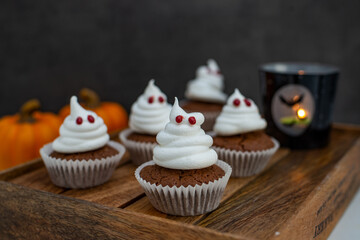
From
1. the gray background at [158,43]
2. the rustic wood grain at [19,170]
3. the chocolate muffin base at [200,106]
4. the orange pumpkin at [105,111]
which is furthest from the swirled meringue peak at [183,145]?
the gray background at [158,43]

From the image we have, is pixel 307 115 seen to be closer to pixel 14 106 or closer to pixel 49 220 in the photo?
pixel 49 220

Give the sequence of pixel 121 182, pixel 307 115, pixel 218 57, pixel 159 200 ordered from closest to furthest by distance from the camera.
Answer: pixel 159 200 < pixel 121 182 < pixel 307 115 < pixel 218 57

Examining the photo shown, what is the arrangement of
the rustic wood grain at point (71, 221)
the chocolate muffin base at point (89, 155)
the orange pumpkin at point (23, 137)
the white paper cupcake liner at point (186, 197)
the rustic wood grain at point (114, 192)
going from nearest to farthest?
1. the rustic wood grain at point (71, 221)
2. the white paper cupcake liner at point (186, 197)
3. the rustic wood grain at point (114, 192)
4. the chocolate muffin base at point (89, 155)
5. the orange pumpkin at point (23, 137)

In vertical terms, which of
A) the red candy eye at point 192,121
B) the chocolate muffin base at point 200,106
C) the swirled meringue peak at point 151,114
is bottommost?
the chocolate muffin base at point 200,106

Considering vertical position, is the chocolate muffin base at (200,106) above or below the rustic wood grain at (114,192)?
above

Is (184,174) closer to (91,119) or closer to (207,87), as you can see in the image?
(91,119)

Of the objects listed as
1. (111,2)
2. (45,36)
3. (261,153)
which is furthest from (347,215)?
(45,36)

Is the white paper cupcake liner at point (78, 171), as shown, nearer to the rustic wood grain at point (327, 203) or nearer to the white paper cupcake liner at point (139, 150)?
the white paper cupcake liner at point (139, 150)

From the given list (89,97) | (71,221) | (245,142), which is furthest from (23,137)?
(245,142)
